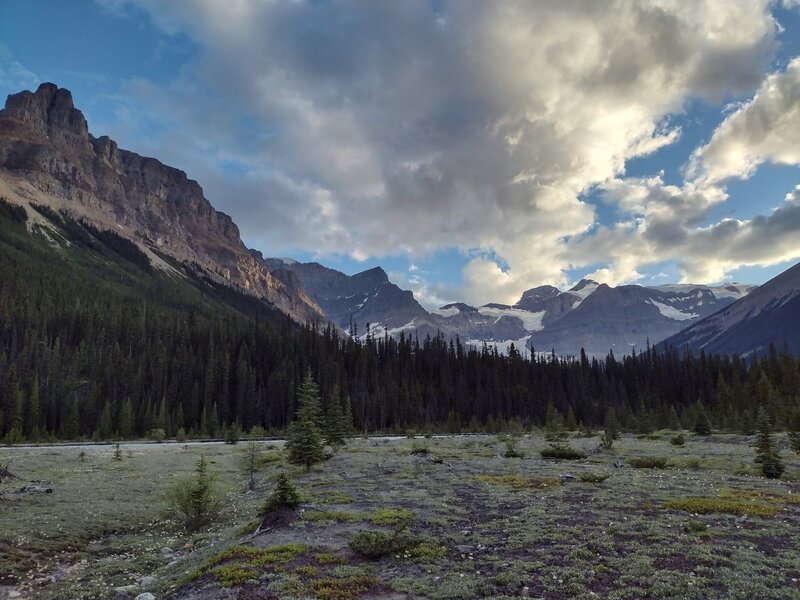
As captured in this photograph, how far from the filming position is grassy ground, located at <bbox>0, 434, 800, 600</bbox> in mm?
14508

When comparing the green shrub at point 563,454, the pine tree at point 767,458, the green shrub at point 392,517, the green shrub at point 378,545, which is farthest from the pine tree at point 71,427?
the pine tree at point 767,458

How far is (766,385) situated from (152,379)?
138980 mm

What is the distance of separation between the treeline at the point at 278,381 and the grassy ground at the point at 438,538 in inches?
2381

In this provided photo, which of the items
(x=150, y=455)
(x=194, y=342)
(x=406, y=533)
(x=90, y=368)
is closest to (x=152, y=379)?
(x=90, y=368)

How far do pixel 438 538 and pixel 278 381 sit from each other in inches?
4582

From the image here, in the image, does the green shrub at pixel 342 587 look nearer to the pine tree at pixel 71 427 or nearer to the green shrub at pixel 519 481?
the green shrub at pixel 519 481

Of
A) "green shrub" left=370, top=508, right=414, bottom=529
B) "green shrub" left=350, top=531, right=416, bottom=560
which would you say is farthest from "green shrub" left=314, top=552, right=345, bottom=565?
"green shrub" left=370, top=508, right=414, bottom=529

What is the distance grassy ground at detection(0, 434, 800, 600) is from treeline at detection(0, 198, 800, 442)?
198 feet

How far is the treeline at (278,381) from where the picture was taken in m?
101

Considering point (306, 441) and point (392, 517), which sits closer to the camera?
point (392, 517)

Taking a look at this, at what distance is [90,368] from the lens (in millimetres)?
122062

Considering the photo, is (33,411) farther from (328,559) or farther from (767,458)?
(767,458)

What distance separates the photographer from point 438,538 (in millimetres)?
19688

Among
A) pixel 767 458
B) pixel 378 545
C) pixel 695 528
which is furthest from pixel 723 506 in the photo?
pixel 767 458
